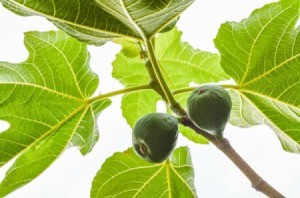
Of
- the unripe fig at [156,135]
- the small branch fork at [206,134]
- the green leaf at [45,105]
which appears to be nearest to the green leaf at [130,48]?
the green leaf at [45,105]

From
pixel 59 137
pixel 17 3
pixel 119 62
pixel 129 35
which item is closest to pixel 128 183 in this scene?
pixel 59 137

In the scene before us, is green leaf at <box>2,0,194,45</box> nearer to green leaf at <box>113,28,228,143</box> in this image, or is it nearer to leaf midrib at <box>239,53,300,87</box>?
leaf midrib at <box>239,53,300,87</box>

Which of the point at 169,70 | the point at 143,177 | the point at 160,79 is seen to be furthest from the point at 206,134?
the point at 169,70

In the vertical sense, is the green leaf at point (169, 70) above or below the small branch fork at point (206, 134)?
above

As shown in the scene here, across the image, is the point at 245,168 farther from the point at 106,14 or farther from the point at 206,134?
the point at 106,14

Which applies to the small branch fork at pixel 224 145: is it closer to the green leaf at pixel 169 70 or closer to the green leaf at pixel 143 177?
the green leaf at pixel 143 177

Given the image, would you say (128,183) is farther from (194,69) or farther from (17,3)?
(17,3)

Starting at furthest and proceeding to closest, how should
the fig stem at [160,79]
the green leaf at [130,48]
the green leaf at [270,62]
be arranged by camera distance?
the green leaf at [130,48], the green leaf at [270,62], the fig stem at [160,79]
